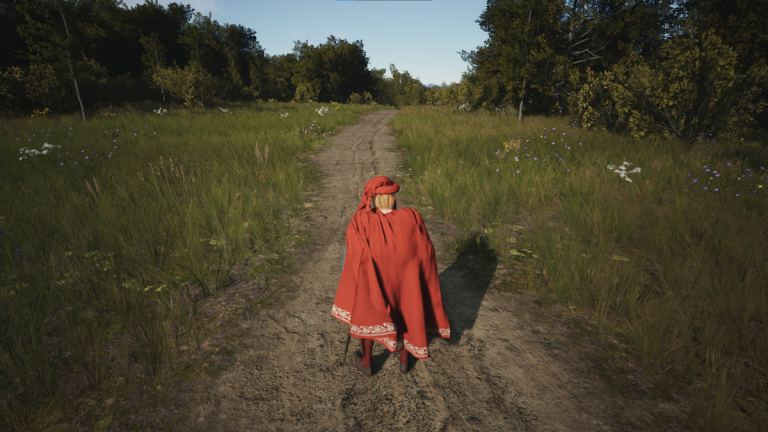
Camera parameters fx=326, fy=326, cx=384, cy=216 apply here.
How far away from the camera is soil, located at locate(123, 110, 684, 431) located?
6.75 feet

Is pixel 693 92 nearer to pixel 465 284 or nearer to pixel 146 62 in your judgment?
pixel 465 284

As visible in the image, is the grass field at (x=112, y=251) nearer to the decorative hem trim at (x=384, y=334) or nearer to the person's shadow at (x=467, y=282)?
the decorative hem trim at (x=384, y=334)

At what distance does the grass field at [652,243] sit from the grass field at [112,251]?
3.25 metres

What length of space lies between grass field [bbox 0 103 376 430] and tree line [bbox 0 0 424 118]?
8083mm

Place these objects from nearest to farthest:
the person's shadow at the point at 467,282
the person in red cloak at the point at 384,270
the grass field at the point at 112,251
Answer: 1. the person in red cloak at the point at 384,270
2. the grass field at the point at 112,251
3. the person's shadow at the point at 467,282

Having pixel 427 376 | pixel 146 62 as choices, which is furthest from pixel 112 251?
pixel 146 62

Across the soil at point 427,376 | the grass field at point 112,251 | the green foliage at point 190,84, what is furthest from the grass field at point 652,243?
the green foliage at point 190,84

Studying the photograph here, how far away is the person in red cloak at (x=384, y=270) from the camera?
2242 mm

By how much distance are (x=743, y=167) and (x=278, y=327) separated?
26.6ft

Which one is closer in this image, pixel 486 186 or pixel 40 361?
pixel 40 361

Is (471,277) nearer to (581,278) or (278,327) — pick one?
(581,278)

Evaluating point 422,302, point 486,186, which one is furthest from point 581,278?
point 486,186

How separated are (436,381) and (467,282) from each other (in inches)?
58.5

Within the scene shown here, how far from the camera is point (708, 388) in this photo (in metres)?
2.10
